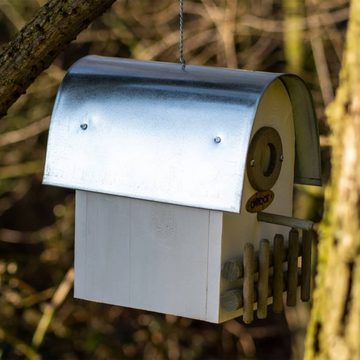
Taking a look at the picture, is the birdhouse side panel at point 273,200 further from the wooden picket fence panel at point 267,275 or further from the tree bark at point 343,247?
the tree bark at point 343,247

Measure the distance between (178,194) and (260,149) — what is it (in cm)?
24

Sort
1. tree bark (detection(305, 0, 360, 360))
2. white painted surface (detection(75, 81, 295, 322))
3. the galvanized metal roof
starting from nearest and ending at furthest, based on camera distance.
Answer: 1. the galvanized metal roof
2. white painted surface (detection(75, 81, 295, 322))
3. tree bark (detection(305, 0, 360, 360))

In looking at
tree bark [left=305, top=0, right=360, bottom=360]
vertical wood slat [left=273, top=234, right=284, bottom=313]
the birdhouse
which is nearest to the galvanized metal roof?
the birdhouse

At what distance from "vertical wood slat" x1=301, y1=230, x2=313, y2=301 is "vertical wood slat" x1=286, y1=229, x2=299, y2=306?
4cm

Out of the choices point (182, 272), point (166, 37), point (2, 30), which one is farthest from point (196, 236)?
point (2, 30)

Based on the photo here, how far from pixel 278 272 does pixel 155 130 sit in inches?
→ 17.1

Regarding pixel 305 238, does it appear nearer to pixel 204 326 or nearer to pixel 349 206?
pixel 349 206

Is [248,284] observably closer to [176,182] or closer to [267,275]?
[267,275]

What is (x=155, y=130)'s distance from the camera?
1.95 metres

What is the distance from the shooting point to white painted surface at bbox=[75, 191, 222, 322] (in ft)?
6.55

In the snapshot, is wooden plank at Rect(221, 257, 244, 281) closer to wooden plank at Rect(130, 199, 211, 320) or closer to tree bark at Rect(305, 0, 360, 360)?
wooden plank at Rect(130, 199, 211, 320)

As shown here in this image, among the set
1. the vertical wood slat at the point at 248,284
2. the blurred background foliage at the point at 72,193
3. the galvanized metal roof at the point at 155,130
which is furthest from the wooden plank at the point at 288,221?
the blurred background foliage at the point at 72,193

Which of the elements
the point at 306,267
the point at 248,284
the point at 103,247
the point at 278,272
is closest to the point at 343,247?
the point at 306,267

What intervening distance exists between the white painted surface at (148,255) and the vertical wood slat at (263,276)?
0.39 ft
